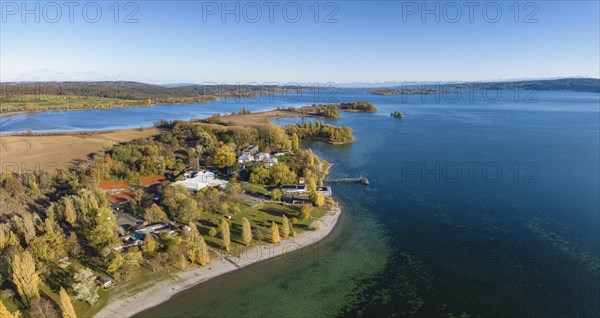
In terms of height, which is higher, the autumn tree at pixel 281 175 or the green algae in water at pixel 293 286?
the autumn tree at pixel 281 175

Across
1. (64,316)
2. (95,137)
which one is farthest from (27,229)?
(95,137)

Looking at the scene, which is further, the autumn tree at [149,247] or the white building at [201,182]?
the white building at [201,182]

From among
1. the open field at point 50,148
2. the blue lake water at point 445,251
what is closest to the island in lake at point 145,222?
the blue lake water at point 445,251

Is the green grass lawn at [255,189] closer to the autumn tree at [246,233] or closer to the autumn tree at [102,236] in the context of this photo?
the autumn tree at [246,233]

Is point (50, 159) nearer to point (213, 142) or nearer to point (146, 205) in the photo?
point (213, 142)

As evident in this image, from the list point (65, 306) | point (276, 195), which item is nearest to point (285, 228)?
point (276, 195)
